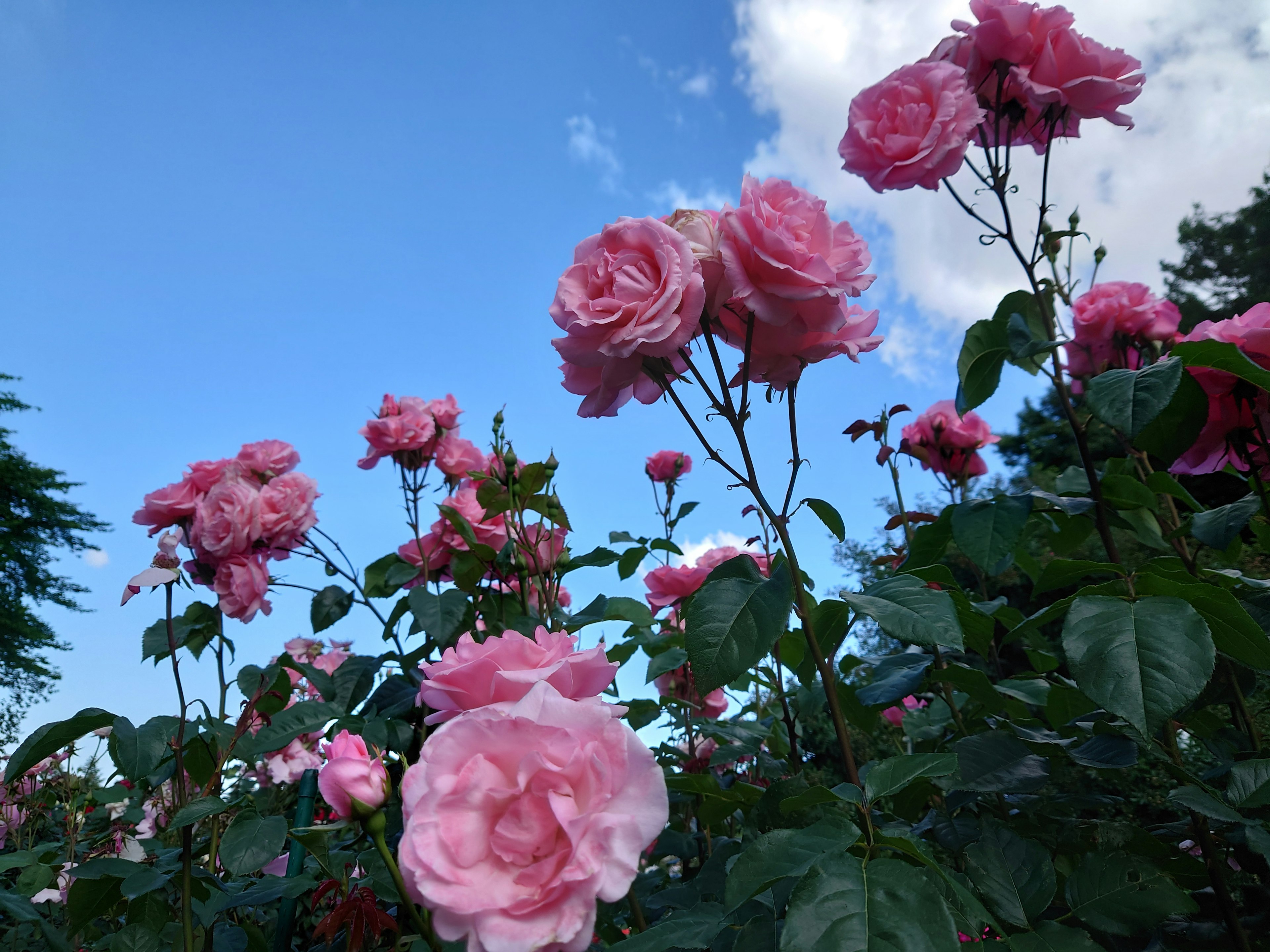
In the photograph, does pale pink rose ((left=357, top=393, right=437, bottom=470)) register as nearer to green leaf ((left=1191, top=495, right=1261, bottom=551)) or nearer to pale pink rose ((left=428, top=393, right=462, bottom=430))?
pale pink rose ((left=428, top=393, right=462, bottom=430))

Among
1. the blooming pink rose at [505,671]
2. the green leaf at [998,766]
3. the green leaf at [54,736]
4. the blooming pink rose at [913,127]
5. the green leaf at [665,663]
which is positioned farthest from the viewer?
the green leaf at [665,663]

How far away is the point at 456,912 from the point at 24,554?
2533 cm

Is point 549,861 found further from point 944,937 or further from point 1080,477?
point 1080,477

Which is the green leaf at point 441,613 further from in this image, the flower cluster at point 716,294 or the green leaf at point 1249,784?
the green leaf at point 1249,784

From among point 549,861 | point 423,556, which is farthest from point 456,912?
point 423,556

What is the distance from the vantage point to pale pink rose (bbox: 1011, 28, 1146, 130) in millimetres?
1338

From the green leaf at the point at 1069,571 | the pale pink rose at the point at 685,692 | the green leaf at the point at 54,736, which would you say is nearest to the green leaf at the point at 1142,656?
the green leaf at the point at 1069,571

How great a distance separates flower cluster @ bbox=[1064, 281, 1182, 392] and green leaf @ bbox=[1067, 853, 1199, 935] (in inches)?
47.7

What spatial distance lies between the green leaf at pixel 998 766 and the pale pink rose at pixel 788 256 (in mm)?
597

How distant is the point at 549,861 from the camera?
0.54 metres

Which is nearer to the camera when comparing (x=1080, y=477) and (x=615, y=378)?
(x=615, y=378)

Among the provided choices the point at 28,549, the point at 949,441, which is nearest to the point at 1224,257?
the point at 949,441

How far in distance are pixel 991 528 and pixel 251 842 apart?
119 centimetres

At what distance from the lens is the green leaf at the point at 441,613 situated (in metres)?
1.56
